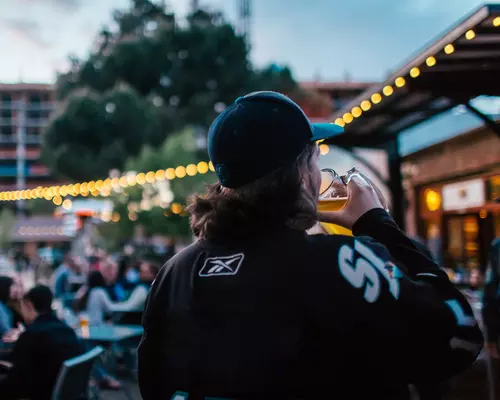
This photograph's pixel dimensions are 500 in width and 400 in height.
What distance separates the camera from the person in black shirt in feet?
3.42

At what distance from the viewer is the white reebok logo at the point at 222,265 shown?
1.12 m

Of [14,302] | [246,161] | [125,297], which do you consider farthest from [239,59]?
[246,161]

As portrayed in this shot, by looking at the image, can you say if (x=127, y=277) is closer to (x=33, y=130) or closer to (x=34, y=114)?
(x=34, y=114)

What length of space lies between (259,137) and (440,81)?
15.1ft

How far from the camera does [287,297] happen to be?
1058 mm

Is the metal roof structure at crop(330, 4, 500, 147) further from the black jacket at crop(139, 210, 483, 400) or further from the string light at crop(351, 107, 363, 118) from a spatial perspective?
the black jacket at crop(139, 210, 483, 400)

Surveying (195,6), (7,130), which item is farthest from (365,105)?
(7,130)

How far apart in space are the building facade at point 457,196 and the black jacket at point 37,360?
27.2 ft

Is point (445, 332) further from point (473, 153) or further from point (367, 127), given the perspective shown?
point (473, 153)

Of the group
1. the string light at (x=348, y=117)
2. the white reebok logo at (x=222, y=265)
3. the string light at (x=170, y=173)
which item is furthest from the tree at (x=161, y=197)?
the white reebok logo at (x=222, y=265)

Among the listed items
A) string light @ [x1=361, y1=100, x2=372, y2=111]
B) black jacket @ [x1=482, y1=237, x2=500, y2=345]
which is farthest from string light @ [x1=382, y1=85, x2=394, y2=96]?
black jacket @ [x1=482, y1=237, x2=500, y2=345]

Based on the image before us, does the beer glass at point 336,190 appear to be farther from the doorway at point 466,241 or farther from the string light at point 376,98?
the doorway at point 466,241

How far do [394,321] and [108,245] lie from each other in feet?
95.2

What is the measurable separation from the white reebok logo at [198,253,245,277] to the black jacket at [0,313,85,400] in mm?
2974
